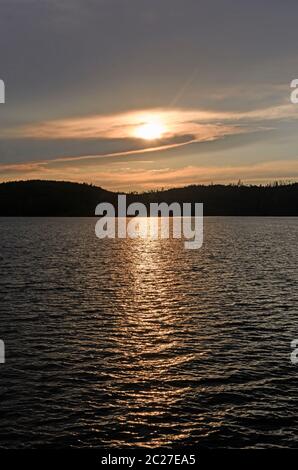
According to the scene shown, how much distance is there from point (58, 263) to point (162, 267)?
22.0m

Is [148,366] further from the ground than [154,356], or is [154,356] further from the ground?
[154,356]

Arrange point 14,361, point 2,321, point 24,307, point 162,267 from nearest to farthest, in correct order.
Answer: point 14,361, point 2,321, point 24,307, point 162,267

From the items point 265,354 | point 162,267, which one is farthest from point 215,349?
point 162,267

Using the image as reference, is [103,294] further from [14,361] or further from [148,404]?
[148,404]

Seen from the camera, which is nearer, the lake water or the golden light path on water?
the lake water

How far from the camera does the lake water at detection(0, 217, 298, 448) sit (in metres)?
25.6

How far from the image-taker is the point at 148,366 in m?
35.1

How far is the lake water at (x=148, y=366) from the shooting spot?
25.6 meters

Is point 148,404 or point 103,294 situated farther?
point 103,294

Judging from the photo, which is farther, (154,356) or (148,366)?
(154,356)

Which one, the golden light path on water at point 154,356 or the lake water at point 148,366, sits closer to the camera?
the lake water at point 148,366

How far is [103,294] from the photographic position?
65250mm
